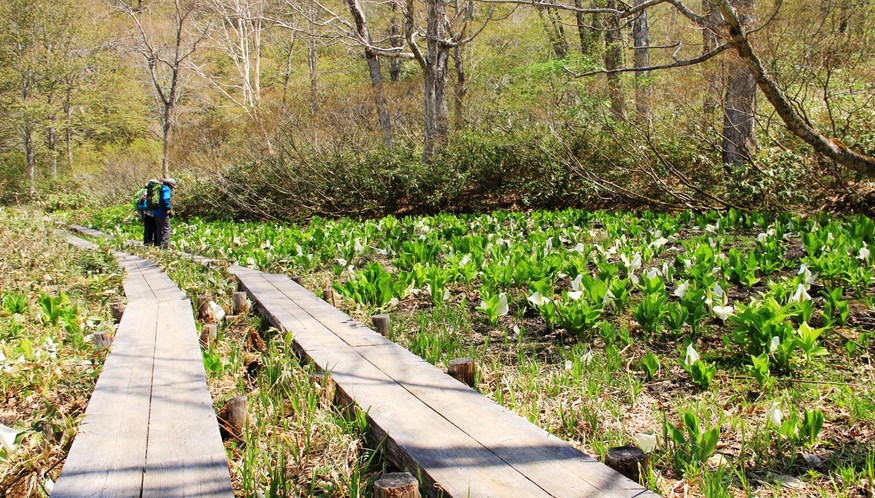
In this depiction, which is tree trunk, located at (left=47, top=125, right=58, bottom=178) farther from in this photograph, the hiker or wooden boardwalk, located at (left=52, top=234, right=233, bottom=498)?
wooden boardwalk, located at (left=52, top=234, right=233, bottom=498)

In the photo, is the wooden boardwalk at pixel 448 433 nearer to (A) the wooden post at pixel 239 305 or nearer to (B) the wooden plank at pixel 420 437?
(B) the wooden plank at pixel 420 437

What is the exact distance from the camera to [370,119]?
17344 millimetres

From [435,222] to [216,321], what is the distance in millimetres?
5034

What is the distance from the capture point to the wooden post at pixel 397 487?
173 cm

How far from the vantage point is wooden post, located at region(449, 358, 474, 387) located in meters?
2.76

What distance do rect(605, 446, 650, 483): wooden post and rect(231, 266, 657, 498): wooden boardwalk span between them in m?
0.03

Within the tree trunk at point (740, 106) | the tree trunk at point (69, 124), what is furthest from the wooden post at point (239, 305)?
the tree trunk at point (69, 124)

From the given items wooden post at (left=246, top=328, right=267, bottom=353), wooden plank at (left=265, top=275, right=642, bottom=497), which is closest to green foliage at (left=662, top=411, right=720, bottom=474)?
wooden plank at (left=265, top=275, right=642, bottom=497)

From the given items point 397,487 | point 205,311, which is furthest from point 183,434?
point 205,311

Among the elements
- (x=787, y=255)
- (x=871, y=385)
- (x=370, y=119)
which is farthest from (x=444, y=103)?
(x=871, y=385)

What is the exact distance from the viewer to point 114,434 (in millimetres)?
2281

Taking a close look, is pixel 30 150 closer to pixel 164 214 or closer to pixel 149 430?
pixel 164 214

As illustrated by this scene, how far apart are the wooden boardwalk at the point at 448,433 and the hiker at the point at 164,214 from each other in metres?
7.63

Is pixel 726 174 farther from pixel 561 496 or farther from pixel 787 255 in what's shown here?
pixel 561 496
